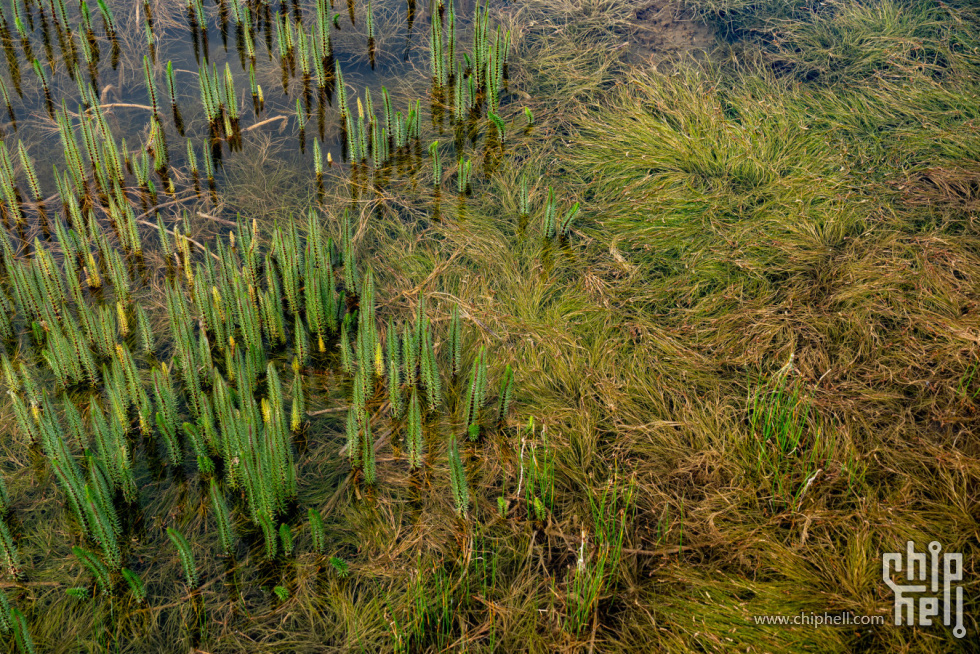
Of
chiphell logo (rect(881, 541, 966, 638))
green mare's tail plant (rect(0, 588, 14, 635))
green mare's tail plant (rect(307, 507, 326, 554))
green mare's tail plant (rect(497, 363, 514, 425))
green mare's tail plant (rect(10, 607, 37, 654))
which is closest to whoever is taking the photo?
green mare's tail plant (rect(10, 607, 37, 654))

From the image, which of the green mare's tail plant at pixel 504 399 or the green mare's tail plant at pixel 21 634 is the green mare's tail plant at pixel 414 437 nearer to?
the green mare's tail plant at pixel 504 399

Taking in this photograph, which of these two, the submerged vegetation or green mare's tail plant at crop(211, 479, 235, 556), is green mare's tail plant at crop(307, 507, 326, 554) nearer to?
the submerged vegetation

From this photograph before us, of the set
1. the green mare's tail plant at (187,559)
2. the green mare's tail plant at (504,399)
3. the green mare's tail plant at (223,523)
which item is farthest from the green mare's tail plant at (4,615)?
the green mare's tail plant at (504,399)

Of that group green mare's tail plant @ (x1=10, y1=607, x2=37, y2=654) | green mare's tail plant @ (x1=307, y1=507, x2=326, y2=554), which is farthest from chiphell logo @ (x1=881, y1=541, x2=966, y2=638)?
green mare's tail plant @ (x1=10, y1=607, x2=37, y2=654)

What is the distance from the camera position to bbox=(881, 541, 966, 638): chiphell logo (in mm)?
2693

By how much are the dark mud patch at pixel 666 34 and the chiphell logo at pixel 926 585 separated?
4041 millimetres

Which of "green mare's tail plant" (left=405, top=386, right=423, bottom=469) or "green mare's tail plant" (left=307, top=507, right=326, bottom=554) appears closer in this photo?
"green mare's tail plant" (left=307, top=507, right=326, bottom=554)

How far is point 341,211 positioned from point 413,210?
46cm

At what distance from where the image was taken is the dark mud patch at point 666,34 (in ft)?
18.4

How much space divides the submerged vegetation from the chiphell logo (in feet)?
0.15

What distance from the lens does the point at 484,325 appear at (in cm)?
393

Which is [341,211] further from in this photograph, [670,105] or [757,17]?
[757,17]

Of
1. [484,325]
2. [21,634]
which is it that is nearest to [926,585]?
[484,325]

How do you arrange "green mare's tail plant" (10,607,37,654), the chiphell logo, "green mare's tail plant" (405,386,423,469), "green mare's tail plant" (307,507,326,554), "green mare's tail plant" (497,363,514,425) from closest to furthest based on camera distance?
"green mare's tail plant" (10,607,37,654) < the chiphell logo < "green mare's tail plant" (307,507,326,554) < "green mare's tail plant" (405,386,423,469) < "green mare's tail plant" (497,363,514,425)
